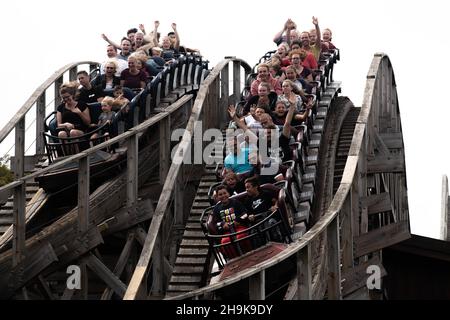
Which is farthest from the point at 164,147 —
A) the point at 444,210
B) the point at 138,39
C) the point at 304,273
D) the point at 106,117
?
the point at 444,210

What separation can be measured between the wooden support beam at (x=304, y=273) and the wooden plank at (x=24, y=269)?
382cm

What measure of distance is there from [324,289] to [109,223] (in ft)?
12.3

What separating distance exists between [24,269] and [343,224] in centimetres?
378

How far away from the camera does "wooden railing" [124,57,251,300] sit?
15031mm

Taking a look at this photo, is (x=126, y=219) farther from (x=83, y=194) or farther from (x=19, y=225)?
(x=19, y=225)

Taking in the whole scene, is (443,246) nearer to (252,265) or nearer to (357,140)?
(357,140)

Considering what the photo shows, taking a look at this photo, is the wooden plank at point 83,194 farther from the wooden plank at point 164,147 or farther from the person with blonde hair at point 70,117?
the wooden plank at point 164,147

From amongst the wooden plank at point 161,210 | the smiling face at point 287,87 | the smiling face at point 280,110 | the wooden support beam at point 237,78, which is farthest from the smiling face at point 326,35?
the smiling face at point 280,110

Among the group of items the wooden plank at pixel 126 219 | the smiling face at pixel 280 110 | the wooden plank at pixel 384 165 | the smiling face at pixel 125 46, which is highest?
the smiling face at pixel 125 46

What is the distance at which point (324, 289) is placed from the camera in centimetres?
1583

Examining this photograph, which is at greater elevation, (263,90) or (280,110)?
(263,90)

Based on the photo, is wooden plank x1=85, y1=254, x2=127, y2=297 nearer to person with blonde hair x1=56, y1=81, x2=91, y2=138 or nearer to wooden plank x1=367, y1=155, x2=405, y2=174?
person with blonde hair x1=56, y1=81, x2=91, y2=138

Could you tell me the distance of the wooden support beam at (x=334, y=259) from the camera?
1541 cm

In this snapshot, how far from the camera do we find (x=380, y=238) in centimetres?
1703
